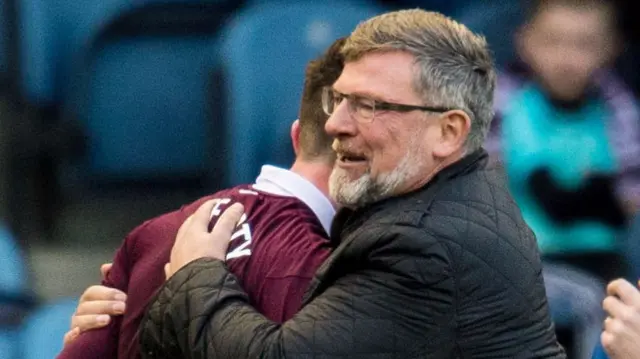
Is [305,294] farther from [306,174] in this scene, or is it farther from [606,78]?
[606,78]

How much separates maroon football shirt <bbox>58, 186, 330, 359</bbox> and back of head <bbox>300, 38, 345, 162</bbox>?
0.12 metres

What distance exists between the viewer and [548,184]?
3998 millimetres

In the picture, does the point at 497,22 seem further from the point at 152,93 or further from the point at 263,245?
the point at 263,245

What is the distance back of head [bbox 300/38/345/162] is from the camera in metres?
2.40

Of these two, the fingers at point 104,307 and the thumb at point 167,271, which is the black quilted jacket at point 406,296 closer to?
the thumb at point 167,271

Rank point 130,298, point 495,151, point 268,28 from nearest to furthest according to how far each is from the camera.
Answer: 1. point 130,298
2. point 495,151
3. point 268,28

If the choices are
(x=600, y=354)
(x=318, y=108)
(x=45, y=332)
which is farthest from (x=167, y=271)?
(x=45, y=332)

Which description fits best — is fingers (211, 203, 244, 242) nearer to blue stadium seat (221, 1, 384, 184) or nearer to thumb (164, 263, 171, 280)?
thumb (164, 263, 171, 280)

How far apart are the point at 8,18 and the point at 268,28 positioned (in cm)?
78

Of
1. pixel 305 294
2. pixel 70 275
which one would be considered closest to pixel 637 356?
pixel 305 294

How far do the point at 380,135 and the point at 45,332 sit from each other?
146 cm

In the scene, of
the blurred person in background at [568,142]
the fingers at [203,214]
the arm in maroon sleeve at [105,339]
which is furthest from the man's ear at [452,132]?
the blurred person in background at [568,142]

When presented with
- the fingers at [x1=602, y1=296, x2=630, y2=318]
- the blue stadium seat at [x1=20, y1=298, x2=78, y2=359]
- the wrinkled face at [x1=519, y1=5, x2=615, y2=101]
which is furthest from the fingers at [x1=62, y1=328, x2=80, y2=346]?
the wrinkled face at [x1=519, y1=5, x2=615, y2=101]

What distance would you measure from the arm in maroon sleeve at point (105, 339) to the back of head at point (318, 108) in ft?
1.12
